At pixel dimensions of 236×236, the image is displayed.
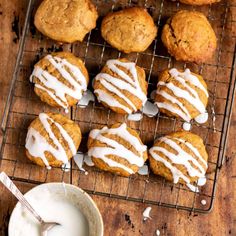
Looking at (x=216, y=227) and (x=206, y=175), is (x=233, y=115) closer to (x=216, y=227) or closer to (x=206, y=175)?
(x=206, y=175)

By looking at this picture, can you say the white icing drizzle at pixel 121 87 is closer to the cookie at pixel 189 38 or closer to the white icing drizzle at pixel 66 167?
the cookie at pixel 189 38

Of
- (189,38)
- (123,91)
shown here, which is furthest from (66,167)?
(189,38)

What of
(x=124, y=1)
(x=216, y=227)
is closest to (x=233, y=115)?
(x=216, y=227)

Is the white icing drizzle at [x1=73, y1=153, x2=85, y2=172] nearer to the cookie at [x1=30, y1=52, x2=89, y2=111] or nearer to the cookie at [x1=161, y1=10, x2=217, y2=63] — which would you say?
the cookie at [x1=30, y1=52, x2=89, y2=111]

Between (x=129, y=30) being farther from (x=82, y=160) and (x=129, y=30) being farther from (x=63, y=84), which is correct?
(x=82, y=160)

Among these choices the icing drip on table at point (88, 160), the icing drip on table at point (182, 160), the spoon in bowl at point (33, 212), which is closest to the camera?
the spoon in bowl at point (33, 212)

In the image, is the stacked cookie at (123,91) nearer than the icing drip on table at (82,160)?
Yes

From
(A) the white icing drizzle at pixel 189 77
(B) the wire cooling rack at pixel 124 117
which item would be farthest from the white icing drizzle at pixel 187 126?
(A) the white icing drizzle at pixel 189 77
